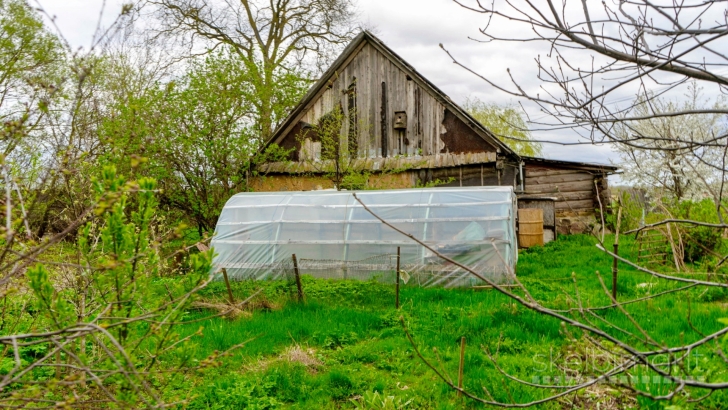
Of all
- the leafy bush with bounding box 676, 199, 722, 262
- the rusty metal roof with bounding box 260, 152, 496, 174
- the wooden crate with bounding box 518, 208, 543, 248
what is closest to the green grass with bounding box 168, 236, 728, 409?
the leafy bush with bounding box 676, 199, 722, 262

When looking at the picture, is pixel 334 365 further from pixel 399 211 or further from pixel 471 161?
pixel 471 161

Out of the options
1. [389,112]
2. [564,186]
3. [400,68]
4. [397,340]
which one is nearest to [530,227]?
[564,186]

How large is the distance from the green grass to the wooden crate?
485cm

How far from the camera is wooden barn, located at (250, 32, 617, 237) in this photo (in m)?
14.5

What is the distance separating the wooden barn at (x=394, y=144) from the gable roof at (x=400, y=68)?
3cm

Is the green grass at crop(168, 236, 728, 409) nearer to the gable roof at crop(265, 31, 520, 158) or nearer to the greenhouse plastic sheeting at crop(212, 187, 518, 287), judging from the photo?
the greenhouse plastic sheeting at crop(212, 187, 518, 287)

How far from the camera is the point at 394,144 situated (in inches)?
601

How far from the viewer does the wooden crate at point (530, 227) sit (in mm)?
14188

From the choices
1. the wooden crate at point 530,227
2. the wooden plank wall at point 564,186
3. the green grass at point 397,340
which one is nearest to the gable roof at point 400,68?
the wooden crate at point 530,227

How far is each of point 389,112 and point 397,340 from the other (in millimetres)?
10006

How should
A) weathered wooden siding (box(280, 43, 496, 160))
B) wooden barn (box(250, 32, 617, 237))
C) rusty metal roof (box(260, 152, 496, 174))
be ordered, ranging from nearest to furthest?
1. rusty metal roof (box(260, 152, 496, 174))
2. wooden barn (box(250, 32, 617, 237))
3. weathered wooden siding (box(280, 43, 496, 160))

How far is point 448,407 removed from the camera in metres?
4.44

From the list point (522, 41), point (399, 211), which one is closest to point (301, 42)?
point (399, 211)

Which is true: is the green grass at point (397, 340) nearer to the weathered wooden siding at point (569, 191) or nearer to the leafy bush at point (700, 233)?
the leafy bush at point (700, 233)
